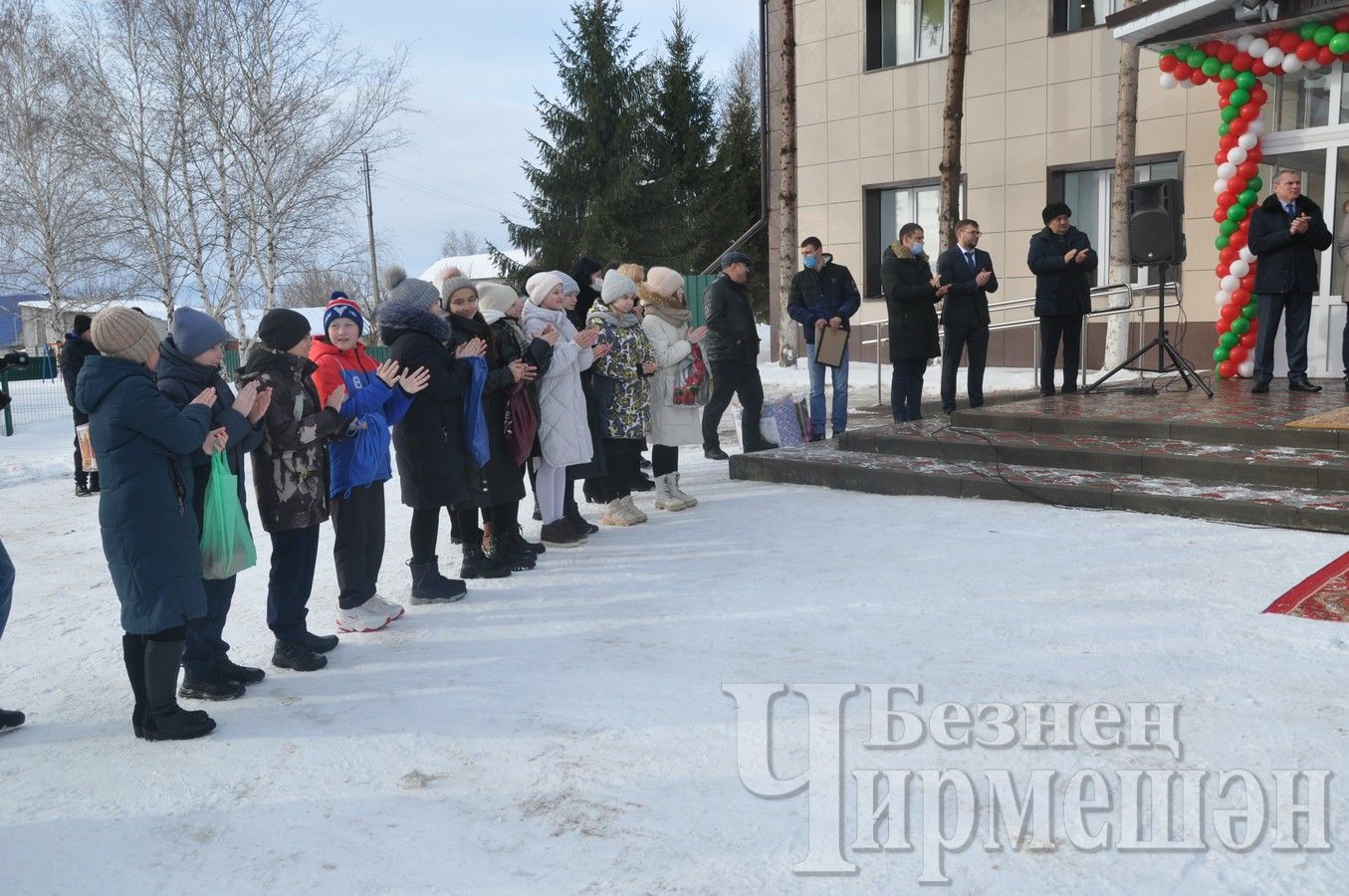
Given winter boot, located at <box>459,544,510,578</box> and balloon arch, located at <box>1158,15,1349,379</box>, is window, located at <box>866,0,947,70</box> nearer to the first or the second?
balloon arch, located at <box>1158,15,1349,379</box>

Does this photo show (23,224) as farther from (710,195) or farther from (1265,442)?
(1265,442)

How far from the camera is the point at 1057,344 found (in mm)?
10281

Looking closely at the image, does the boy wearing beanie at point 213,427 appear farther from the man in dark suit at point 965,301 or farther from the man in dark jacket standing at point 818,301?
the man in dark suit at point 965,301

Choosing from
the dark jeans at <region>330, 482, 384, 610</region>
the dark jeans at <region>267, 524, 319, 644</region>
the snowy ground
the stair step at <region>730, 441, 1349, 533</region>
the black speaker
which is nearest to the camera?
the snowy ground

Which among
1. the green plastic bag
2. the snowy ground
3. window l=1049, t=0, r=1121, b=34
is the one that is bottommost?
the snowy ground

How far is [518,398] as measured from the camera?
597 centimetres

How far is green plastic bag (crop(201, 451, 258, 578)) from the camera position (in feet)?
13.4

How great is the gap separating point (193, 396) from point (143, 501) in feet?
1.72

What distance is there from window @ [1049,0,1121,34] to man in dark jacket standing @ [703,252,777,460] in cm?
940

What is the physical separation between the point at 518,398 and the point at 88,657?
2463 mm

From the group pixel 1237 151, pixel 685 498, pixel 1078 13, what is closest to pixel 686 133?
pixel 1078 13

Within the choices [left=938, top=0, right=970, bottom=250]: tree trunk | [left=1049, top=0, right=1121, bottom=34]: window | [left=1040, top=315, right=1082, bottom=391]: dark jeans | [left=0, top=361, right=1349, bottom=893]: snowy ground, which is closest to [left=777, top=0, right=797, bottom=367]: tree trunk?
[left=938, top=0, right=970, bottom=250]: tree trunk

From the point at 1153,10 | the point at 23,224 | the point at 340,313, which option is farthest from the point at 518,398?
the point at 23,224

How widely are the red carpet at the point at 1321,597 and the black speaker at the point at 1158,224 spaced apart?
5084 millimetres
